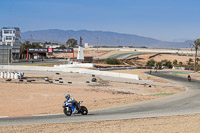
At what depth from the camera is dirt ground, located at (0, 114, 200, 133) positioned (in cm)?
1454

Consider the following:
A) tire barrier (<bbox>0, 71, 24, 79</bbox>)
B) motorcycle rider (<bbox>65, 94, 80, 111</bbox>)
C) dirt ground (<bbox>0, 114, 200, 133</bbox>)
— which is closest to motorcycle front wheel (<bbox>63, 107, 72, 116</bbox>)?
motorcycle rider (<bbox>65, 94, 80, 111</bbox>)

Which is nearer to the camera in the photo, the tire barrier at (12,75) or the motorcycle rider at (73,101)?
the motorcycle rider at (73,101)

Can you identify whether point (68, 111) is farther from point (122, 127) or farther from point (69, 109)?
point (122, 127)

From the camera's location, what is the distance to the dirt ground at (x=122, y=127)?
14.5 metres

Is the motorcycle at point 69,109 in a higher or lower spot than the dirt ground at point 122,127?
higher

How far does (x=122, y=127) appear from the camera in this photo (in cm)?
1535

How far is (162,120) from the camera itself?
17.4 m

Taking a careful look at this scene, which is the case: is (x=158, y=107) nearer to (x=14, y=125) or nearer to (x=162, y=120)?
(x=162, y=120)

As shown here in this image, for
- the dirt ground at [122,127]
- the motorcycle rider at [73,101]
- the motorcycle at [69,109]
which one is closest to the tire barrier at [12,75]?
the motorcycle at [69,109]

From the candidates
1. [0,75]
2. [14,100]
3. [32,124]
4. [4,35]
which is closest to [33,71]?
[0,75]

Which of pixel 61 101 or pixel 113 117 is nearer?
pixel 113 117

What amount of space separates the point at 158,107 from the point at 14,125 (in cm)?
1147

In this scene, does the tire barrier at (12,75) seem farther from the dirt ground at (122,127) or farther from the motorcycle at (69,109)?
the dirt ground at (122,127)

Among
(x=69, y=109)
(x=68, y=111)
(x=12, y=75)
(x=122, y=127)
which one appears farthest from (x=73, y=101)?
(x=12, y=75)
